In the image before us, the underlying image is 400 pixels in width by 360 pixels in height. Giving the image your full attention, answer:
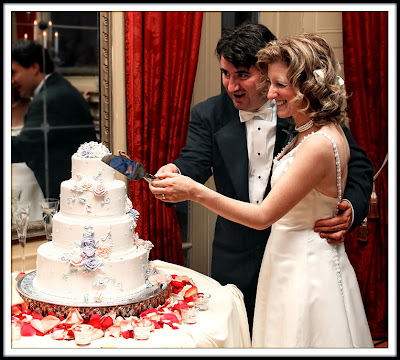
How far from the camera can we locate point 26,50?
3201 mm

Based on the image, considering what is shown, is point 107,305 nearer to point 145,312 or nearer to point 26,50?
point 145,312

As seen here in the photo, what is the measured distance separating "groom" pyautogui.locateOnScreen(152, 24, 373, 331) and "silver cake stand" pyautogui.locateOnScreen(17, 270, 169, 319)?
2.04 ft

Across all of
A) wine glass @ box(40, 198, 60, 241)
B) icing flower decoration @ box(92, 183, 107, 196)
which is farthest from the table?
icing flower decoration @ box(92, 183, 107, 196)

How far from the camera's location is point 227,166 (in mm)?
3020

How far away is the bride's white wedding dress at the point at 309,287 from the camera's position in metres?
2.29

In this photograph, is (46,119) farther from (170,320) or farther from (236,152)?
(170,320)

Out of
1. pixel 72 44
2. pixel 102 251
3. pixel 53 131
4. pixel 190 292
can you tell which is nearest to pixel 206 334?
pixel 190 292

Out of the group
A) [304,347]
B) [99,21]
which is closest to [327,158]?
[304,347]

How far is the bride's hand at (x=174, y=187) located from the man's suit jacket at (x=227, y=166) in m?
0.56

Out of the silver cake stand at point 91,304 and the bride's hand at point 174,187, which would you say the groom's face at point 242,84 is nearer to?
the bride's hand at point 174,187

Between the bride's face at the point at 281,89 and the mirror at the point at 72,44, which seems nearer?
the bride's face at the point at 281,89

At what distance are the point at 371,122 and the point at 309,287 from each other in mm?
1992

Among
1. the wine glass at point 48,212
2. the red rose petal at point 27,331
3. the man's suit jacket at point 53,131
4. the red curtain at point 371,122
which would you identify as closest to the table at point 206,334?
the red rose petal at point 27,331

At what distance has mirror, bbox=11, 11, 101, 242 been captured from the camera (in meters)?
3.21
